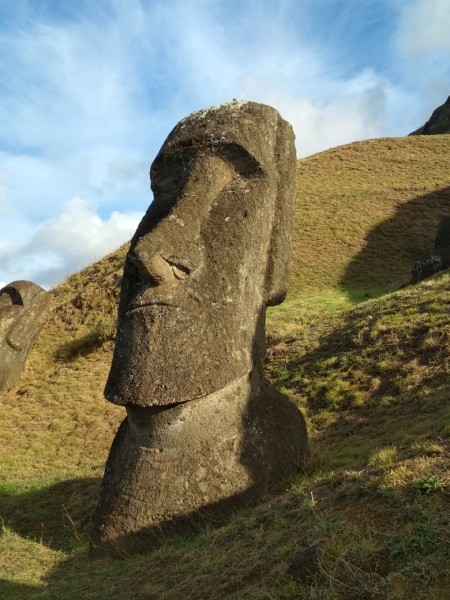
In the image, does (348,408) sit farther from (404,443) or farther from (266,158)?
(266,158)

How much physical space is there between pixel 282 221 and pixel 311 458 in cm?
255

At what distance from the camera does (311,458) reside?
6.45 m

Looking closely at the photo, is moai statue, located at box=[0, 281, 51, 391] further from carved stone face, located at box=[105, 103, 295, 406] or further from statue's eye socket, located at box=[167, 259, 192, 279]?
statue's eye socket, located at box=[167, 259, 192, 279]

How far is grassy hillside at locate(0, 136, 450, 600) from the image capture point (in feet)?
11.4

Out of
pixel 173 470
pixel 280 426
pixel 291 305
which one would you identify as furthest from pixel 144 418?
pixel 291 305

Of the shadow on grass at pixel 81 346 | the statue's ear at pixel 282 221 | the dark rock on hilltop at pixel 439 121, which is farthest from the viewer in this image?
the dark rock on hilltop at pixel 439 121

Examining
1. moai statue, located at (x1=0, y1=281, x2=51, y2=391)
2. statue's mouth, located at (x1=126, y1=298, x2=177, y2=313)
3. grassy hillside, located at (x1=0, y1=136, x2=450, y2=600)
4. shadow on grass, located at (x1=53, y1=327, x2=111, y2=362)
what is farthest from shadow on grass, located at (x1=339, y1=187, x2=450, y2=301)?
statue's mouth, located at (x1=126, y1=298, x2=177, y2=313)

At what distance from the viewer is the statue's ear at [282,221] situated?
681 centimetres

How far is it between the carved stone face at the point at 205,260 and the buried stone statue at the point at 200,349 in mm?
12

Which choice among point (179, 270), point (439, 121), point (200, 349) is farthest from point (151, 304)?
point (439, 121)

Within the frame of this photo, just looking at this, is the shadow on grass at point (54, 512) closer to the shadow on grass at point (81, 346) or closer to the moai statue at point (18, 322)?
the moai statue at point (18, 322)

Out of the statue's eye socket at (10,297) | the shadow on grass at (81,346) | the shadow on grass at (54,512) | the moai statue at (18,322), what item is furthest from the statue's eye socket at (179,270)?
the shadow on grass at (81,346)

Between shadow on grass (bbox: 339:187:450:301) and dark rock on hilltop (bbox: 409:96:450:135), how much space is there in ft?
87.1

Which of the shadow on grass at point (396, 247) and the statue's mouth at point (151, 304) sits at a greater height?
the shadow on grass at point (396, 247)
